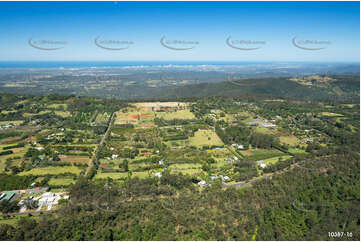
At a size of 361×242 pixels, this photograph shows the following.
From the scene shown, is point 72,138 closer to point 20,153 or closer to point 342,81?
point 20,153

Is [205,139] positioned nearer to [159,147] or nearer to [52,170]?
[159,147]

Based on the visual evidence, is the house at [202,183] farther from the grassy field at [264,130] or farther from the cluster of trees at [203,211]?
the grassy field at [264,130]

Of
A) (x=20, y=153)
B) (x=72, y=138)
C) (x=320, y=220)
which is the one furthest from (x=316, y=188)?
(x=20, y=153)

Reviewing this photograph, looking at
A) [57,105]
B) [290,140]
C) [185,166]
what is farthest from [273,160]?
[57,105]

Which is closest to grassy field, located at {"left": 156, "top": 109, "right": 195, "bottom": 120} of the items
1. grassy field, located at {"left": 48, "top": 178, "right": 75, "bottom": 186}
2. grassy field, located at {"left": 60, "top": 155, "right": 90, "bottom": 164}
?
grassy field, located at {"left": 60, "top": 155, "right": 90, "bottom": 164}

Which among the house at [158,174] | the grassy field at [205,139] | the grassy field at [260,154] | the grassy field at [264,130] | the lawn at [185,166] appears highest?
the grassy field at [264,130]

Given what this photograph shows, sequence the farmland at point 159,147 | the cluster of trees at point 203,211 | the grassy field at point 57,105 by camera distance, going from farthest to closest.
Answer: the grassy field at point 57,105
the farmland at point 159,147
the cluster of trees at point 203,211

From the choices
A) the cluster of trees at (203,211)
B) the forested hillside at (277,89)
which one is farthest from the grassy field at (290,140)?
the forested hillside at (277,89)

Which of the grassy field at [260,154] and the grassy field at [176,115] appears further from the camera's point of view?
the grassy field at [176,115]
